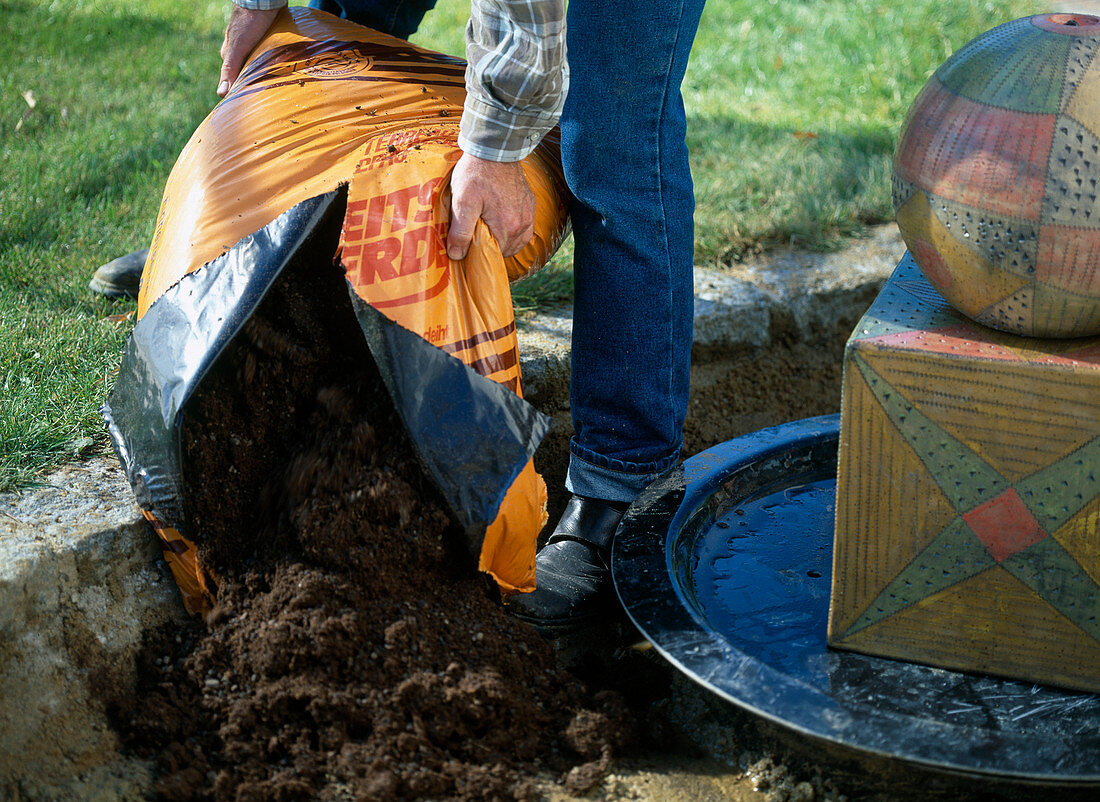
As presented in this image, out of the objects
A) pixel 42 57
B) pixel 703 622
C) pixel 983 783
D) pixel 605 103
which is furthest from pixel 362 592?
pixel 42 57

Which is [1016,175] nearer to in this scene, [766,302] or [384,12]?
[766,302]

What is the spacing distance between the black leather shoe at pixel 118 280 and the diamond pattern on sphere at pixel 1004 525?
2.40 meters

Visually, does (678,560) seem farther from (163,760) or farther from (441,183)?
(163,760)

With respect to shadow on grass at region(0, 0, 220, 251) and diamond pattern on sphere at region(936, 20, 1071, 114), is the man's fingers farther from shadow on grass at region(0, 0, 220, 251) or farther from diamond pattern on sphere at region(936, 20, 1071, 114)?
shadow on grass at region(0, 0, 220, 251)

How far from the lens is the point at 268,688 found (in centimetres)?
176

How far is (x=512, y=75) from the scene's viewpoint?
5.74ft

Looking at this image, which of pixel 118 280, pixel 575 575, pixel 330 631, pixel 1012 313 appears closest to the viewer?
pixel 1012 313

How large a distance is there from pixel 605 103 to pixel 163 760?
1.48 metres

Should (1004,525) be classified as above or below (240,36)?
below

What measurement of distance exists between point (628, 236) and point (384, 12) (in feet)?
3.85

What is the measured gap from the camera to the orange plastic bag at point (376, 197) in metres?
1.79

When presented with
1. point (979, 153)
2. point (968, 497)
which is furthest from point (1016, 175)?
point (968, 497)

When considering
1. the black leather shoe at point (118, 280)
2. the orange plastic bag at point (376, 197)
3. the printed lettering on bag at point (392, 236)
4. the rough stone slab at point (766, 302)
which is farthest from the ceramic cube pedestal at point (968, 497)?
the black leather shoe at point (118, 280)

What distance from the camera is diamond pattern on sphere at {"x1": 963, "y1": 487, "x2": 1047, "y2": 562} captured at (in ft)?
5.48
